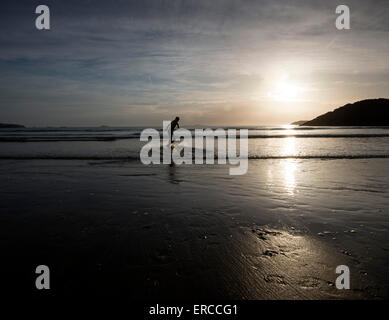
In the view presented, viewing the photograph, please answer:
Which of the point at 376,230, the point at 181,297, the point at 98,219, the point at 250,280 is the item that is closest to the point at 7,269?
the point at 98,219

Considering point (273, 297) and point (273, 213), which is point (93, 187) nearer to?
point (273, 213)

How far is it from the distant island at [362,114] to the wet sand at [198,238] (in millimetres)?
115960

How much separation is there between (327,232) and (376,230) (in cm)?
96

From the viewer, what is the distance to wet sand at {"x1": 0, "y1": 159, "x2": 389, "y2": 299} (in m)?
3.23

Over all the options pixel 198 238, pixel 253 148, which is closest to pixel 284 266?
pixel 198 238

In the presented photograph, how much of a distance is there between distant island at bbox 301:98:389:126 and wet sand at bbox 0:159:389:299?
380 ft

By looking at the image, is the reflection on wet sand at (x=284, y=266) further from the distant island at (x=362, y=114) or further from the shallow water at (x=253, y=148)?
the distant island at (x=362, y=114)

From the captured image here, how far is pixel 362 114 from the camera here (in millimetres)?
113000

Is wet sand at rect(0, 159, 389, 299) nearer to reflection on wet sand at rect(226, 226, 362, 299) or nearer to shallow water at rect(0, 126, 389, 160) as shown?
reflection on wet sand at rect(226, 226, 362, 299)

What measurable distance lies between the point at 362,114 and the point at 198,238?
13338 cm

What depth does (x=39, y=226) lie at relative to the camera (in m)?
5.16

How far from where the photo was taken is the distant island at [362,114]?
104375 millimetres

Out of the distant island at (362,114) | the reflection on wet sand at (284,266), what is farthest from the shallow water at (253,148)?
the distant island at (362,114)

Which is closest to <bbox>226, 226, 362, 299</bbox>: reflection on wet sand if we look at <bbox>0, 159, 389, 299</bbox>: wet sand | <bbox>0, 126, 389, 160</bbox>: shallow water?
<bbox>0, 159, 389, 299</bbox>: wet sand
